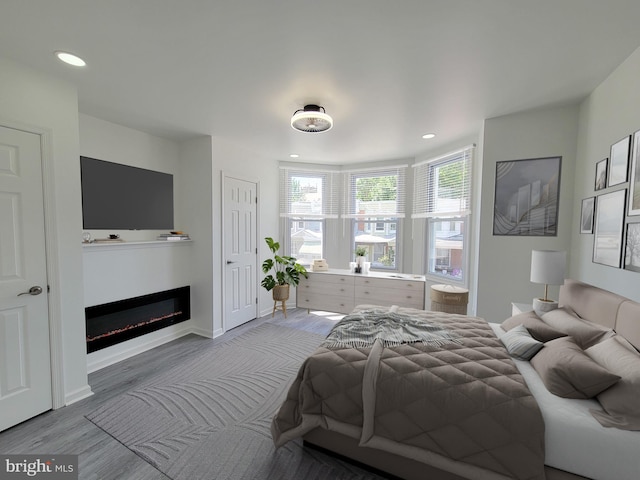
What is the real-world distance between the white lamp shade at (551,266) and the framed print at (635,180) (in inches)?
22.4

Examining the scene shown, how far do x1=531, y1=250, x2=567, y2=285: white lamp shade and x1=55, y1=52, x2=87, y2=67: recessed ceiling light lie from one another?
379 cm

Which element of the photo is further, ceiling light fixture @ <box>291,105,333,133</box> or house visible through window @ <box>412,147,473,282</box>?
house visible through window @ <box>412,147,473,282</box>

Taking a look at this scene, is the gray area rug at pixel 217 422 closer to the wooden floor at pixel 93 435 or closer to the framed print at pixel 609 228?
the wooden floor at pixel 93 435

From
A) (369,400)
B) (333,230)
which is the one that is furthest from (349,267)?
(369,400)

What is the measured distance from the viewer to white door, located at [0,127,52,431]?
1867 millimetres

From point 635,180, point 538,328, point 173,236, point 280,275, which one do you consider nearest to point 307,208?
point 280,275

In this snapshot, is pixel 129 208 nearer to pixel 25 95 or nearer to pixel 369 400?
pixel 25 95

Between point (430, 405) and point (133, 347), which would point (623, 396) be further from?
point (133, 347)

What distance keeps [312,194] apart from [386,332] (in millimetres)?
3262

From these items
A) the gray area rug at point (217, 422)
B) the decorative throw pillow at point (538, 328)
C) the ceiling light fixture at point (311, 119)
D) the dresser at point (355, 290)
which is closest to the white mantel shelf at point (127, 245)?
the gray area rug at point (217, 422)

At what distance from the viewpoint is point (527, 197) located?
2674mm

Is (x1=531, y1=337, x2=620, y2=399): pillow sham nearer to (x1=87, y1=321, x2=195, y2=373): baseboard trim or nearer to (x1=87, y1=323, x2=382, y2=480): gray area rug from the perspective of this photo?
(x1=87, y1=323, x2=382, y2=480): gray area rug

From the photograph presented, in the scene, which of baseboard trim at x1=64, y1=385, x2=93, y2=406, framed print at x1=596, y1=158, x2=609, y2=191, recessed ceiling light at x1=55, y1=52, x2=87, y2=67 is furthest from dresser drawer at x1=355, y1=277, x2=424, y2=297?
recessed ceiling light at x1=55, y1=52, x2=87, y2=67

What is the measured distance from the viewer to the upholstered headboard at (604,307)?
1.47 m
